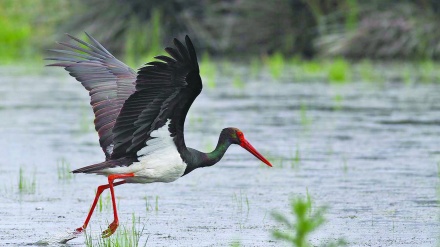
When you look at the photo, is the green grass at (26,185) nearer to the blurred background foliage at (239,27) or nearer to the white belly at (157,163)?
the white belly at (157,163)

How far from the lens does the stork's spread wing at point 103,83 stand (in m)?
7.43

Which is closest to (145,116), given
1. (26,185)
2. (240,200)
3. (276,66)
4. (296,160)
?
(240,200)

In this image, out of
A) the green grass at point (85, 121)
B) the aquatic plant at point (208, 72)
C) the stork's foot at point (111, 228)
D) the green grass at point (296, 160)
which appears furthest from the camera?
the aquatic plant at point (208, 72)

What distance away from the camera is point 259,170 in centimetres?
950

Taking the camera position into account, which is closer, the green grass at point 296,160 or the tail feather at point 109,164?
the tail feather at point 109,164

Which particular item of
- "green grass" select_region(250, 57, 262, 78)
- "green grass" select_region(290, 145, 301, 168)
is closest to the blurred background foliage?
"green grass" select_region(250, 57, 262, 78)

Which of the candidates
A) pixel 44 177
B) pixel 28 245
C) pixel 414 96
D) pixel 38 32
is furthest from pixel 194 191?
pixel 38 32

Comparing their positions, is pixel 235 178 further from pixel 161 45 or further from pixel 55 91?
pixel 161 45

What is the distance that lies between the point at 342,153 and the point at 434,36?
10.2 m

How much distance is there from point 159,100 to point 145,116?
22cm

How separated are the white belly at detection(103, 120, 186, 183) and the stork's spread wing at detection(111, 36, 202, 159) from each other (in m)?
0.06

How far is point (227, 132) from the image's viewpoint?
298 inches

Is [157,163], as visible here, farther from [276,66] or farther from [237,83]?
[276,66]

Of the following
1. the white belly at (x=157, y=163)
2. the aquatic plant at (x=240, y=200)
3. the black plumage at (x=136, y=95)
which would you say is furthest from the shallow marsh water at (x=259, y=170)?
the black plumage at (x=136, y=95)
